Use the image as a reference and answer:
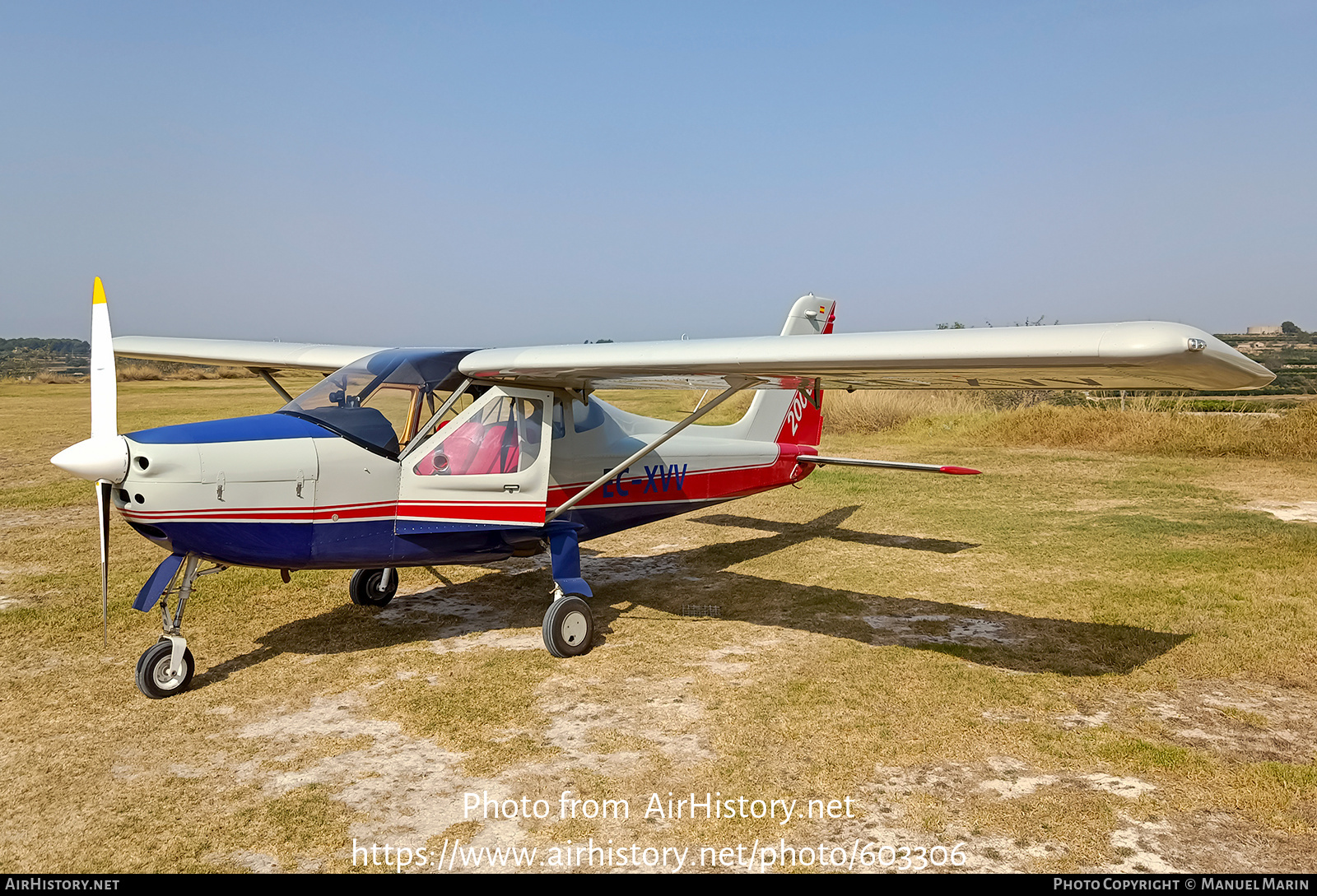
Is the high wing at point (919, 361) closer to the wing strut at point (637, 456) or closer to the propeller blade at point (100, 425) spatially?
the wing strut at point (637, 456)

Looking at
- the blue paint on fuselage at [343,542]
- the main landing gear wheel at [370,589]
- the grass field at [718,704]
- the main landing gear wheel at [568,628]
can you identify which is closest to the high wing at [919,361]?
the blue paint on fuselage at [343,542]

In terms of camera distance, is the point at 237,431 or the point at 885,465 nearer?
the point at 237,431

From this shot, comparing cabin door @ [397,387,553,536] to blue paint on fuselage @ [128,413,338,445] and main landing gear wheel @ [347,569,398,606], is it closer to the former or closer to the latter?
blue paint on fuselage @ [128,413,338,445]

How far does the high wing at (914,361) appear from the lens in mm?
3844

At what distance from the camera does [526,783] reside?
4.32m

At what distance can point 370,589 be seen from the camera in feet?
25.1

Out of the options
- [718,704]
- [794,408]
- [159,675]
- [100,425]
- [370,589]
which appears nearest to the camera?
[100,425]

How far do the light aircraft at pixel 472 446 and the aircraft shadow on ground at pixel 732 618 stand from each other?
59 centimetres

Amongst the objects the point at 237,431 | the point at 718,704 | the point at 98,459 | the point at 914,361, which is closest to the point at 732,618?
the point at 718,704

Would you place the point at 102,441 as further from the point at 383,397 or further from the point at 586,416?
the point at 586,416

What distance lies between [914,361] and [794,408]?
4869 millimetres

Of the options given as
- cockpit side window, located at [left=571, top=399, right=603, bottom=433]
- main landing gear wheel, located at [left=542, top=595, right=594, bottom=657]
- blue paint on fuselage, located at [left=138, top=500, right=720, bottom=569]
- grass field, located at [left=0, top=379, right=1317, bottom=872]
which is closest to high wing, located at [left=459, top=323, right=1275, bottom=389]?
cockpit side window, located at [left=571, top=399, right=603, bottom=433]

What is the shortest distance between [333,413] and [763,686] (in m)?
3.54

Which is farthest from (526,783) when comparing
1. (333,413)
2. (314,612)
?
(314,612)
